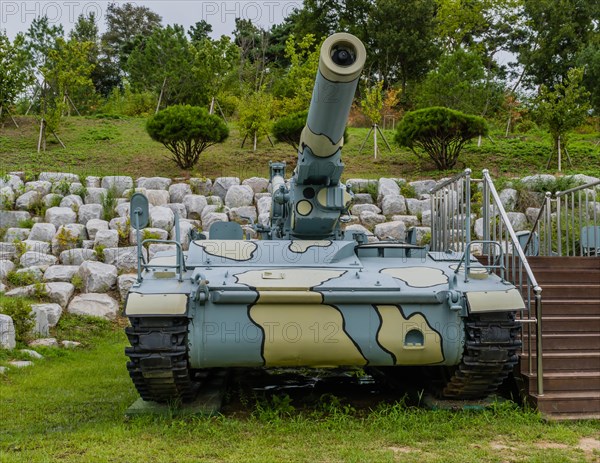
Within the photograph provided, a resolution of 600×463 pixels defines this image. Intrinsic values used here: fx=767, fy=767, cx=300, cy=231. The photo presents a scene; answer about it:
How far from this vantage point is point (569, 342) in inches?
335

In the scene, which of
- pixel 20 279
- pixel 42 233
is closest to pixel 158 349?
pixel 20 279

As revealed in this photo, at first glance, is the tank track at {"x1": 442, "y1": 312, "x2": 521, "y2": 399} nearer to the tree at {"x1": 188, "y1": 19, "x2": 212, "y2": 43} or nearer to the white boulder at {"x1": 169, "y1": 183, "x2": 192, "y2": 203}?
the white boulder at {"x1": 169, "y1": 183, "x2": 192, "y2": 203}

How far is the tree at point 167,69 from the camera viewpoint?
93.0 feet

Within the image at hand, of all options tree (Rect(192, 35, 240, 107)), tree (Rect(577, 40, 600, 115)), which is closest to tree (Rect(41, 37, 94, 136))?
tree (Rect(192, 35, 240, 107))

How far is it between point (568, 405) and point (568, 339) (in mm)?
1327

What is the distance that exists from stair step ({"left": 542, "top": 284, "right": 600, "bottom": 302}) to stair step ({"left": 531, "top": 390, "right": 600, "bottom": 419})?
2.34m

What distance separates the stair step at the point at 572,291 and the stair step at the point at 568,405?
234 centimetres

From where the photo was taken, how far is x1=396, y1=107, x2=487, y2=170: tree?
58.4 ft

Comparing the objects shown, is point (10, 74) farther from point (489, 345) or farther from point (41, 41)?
point (489, 345)

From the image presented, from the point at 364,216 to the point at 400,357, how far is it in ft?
31.3

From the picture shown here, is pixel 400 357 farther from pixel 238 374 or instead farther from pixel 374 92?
pixel 374 92

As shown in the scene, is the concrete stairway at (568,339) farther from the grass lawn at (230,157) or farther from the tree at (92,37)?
the tree at (92,37)

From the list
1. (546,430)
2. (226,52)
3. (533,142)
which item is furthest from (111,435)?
(226,52)

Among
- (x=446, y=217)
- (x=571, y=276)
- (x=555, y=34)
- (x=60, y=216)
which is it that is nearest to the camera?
(x=571, y=276)
